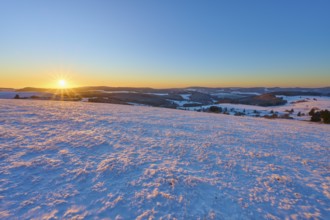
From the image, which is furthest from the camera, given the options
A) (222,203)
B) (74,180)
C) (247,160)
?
(247,160)

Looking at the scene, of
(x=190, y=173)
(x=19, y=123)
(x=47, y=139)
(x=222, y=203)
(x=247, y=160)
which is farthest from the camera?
(x=19, y=123)

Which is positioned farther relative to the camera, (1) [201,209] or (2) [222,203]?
(2) [222,203]

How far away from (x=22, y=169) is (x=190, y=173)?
17.3 ft

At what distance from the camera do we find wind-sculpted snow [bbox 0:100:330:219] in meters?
4.52

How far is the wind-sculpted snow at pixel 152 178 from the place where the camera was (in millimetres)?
4516

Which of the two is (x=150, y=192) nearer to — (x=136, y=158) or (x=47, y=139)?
(x=136, y=158)

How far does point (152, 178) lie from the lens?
5.96m

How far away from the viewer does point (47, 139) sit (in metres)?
8.83

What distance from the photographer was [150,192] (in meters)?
5.19

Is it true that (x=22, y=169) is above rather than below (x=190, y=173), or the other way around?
above

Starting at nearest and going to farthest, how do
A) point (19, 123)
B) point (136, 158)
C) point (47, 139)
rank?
point (136, 158) → point (47, 139) → point (19, 123)

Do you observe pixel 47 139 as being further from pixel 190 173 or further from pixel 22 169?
pixel 190 173

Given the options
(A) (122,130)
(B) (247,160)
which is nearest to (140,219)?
(B) (247,160)

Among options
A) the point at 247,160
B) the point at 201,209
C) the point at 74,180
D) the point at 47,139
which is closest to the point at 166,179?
the point at 201,209
